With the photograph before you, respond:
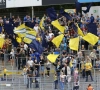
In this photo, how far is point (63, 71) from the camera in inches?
Answer: 1052

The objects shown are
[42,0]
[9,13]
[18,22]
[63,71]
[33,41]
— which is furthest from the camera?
[9,13]

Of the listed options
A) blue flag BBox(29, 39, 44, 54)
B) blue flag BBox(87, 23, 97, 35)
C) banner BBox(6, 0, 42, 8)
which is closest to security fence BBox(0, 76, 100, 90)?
blue flag BBox(29, 39, 44, 54)

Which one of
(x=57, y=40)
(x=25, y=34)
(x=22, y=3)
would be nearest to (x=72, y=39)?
(x=57, y=40)

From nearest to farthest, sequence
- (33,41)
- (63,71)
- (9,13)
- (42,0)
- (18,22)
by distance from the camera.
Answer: (63,71)
(33,41)
(18,22)
(42,0)
(9,13)

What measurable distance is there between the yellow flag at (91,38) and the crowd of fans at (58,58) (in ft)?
2.14

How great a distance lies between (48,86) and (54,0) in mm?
11123

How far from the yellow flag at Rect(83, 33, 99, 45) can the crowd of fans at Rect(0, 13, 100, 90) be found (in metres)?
0.65

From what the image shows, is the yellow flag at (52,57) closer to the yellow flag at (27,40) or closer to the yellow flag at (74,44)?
the yellow flag at (74,44)

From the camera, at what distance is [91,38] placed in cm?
2842

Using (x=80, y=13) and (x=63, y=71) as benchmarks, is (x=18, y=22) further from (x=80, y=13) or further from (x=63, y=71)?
(x=63, y=71)

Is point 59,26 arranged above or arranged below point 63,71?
above

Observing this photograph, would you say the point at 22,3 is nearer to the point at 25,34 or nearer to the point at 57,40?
the point at 25,34

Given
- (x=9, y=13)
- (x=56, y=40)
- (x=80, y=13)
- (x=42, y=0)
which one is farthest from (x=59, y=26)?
(x=9, y=13)

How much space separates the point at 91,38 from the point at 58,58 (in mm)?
2372
